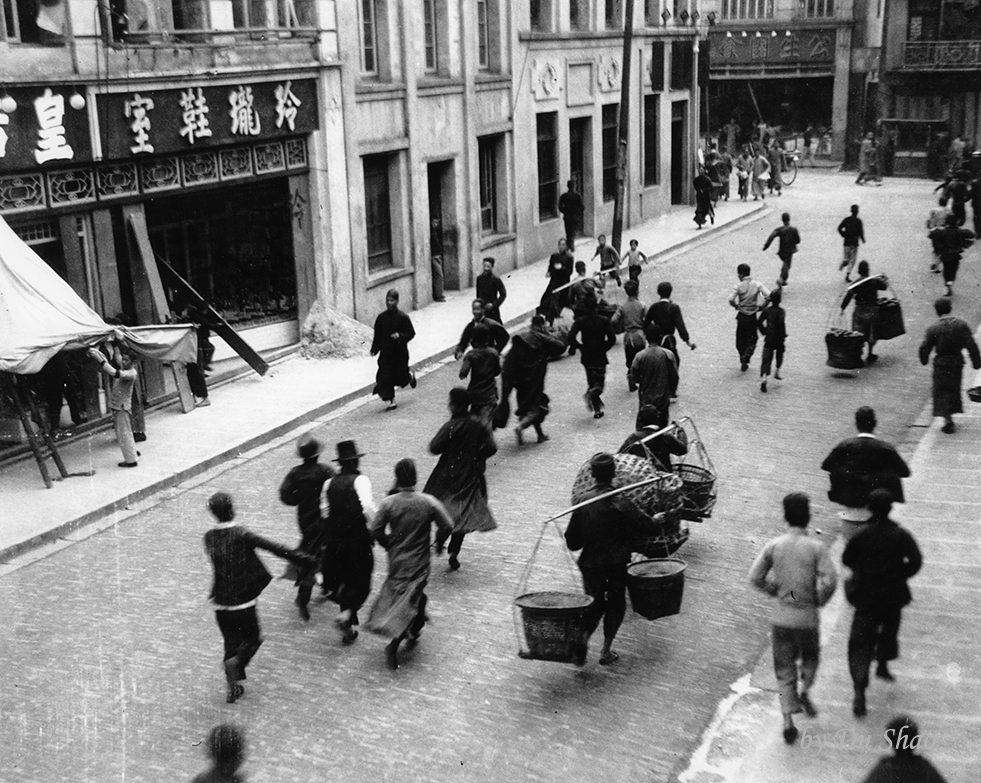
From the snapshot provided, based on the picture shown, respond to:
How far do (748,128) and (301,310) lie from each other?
37.2 meters

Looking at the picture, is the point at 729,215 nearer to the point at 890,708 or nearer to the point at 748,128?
the point at 748,128

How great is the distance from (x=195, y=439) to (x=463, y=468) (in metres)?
5.87

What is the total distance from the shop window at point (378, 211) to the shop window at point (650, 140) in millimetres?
14782

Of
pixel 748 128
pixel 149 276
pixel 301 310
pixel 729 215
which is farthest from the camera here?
pixel 748 128

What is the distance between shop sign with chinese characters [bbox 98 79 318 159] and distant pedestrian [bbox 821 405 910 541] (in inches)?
407

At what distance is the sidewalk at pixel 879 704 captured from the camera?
7.82 meters

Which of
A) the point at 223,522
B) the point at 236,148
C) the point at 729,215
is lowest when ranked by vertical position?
the point at 729,215

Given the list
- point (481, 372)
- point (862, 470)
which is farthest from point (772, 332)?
point (862, 470)

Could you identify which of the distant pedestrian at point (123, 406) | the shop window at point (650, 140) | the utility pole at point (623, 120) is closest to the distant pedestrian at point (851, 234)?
the utility pole at point (623, 120)

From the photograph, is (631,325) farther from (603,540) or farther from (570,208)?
(570,208)

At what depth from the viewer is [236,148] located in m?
19.0

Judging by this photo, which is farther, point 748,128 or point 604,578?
point 748,128

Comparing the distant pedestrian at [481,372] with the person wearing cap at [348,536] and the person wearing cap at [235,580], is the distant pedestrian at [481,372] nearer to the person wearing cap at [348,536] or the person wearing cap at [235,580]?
the person wearing cap at [348,536]

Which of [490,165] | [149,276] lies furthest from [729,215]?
[149,276]
